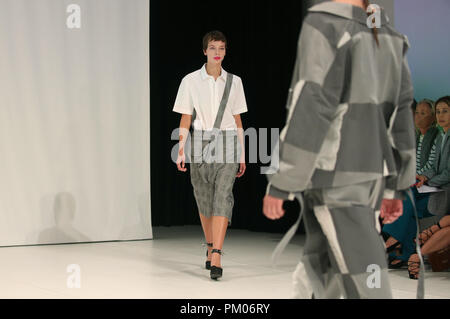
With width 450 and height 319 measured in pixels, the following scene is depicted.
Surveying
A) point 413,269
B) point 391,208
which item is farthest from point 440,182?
point 391,208

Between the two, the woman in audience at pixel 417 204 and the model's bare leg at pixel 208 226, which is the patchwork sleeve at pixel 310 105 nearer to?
the model's bare leg at pixel 208 226

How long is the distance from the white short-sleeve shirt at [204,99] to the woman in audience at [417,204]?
4.04 ft

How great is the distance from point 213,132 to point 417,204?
4.60 feet

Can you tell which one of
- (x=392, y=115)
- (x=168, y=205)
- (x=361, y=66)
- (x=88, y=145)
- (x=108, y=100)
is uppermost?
(x=361, y=66)

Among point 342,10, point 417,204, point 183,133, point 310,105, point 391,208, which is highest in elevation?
point 342,10

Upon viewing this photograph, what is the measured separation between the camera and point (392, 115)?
6.83 ft

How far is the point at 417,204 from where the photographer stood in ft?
14.7

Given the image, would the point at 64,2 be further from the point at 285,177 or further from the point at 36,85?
the point at 285,177

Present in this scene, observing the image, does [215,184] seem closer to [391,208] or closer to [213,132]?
[213,132]

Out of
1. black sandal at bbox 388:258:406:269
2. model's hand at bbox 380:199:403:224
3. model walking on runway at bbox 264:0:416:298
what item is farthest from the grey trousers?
black sandal at bbox 388:258:406:269

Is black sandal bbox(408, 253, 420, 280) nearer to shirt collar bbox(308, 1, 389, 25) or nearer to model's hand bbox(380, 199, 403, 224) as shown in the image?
model's hand bbox(380, 199, 403, 224)

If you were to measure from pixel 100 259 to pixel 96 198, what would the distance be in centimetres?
119

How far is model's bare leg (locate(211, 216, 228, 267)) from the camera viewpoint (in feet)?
13.2
